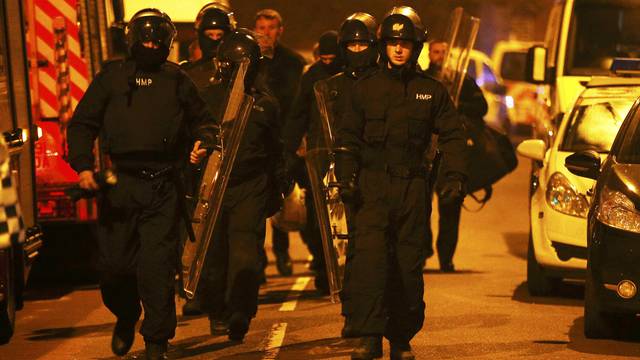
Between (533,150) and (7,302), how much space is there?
5002 mm

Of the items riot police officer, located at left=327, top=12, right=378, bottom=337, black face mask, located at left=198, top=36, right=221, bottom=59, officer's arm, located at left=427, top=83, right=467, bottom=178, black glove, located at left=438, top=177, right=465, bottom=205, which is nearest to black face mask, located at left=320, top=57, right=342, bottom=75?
riot police officer, located at left=327, top=12, right=378, bottom=337

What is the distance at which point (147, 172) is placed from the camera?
9.10m

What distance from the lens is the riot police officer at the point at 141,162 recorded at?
904 cm

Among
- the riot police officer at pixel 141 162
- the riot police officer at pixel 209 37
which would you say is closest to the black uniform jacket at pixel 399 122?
the riot police officer at pixel 141 162

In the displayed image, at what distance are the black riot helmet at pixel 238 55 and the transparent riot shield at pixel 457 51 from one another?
3.66 m

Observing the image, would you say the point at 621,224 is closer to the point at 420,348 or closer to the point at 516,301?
the point at 420,348

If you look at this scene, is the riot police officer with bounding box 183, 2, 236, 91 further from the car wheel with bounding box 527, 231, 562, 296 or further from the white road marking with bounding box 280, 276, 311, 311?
the car wheel with bounding box 527, 231, 562, 296

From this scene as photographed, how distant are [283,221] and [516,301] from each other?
6.49 feet

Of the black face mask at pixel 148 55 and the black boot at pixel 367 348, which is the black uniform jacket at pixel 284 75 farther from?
the black boot at pixel 367 348

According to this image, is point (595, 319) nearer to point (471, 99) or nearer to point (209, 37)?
point (209, 37)

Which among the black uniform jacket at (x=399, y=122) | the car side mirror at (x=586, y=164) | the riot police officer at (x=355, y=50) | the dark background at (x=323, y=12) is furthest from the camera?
the dark background at (x=323, y=12)

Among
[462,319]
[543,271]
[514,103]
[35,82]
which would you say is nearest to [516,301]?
[543,271]

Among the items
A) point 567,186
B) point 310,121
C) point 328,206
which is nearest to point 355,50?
point 310,121

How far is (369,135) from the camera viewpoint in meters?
9.15
